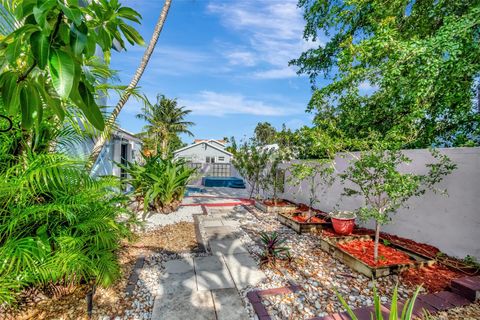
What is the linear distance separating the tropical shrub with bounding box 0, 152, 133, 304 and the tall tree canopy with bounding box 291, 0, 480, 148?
15.4 feet

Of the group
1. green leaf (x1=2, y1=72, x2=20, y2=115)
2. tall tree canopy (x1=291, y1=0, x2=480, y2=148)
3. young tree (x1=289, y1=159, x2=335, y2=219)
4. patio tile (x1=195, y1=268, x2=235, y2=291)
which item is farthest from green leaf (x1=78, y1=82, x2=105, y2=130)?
young tree (x1=289, y1=159, x2=335, y2=219)

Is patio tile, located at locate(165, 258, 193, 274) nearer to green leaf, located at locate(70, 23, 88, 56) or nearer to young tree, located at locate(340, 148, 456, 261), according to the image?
young tree, located at locate(340, 148, 456, 261)

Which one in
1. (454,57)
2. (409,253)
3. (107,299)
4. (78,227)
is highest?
(454,57)

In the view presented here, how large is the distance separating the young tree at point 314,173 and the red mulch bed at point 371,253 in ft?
5.27

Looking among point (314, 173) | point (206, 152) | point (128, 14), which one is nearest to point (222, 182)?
point (206, 152)

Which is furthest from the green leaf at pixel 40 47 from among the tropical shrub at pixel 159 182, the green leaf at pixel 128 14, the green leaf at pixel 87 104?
the tropical shrub at pixel 159 182

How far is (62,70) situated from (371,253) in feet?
16.3

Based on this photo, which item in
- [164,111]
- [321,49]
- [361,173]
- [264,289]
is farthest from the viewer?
[164,111]

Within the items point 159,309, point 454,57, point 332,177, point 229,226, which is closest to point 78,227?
point 159,309

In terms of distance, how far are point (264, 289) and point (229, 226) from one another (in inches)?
129

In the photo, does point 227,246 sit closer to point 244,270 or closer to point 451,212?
point 244,270

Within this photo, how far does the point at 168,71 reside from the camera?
28.1 feet

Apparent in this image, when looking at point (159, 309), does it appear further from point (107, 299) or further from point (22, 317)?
point (22, 317)

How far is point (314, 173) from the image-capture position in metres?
7.09
